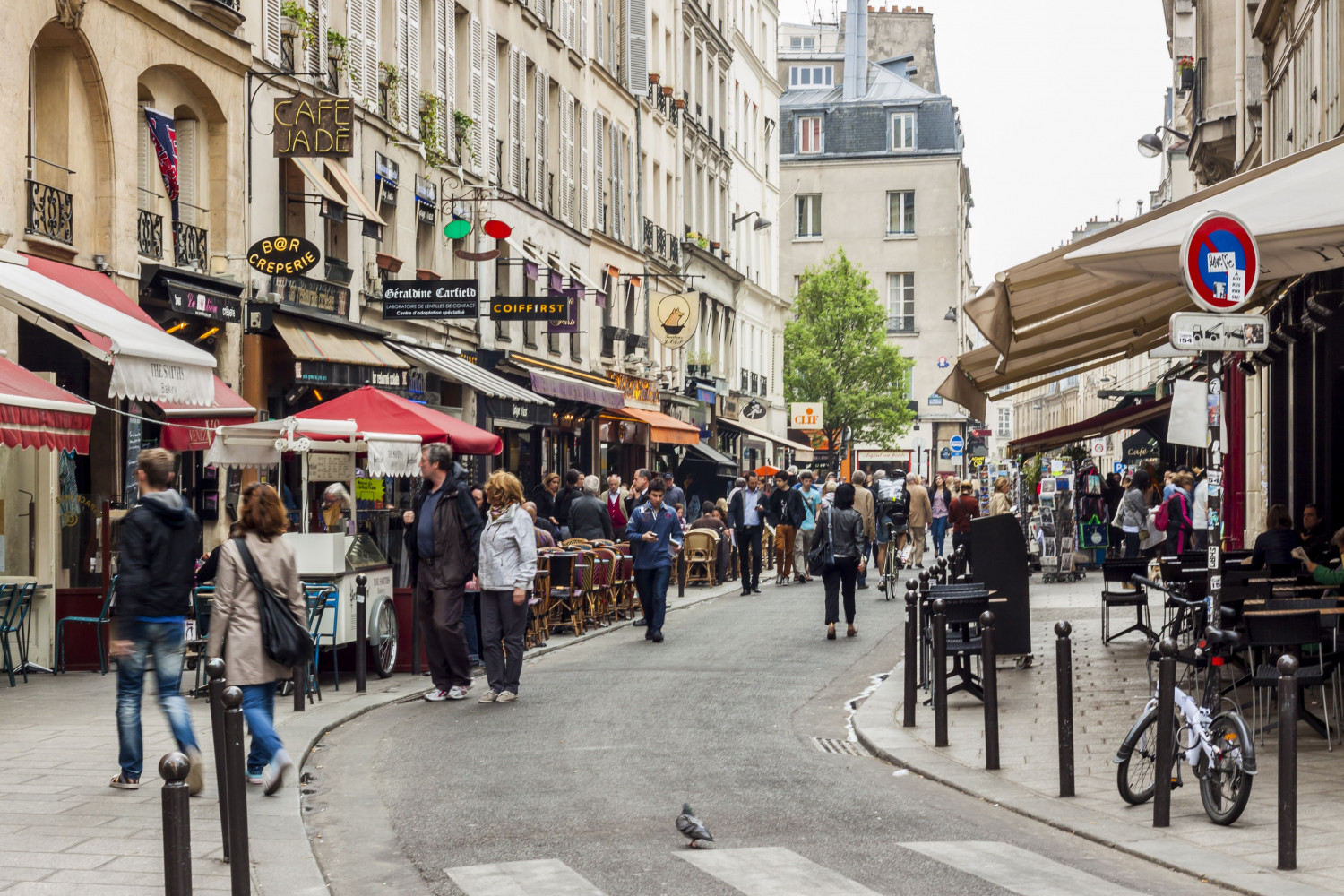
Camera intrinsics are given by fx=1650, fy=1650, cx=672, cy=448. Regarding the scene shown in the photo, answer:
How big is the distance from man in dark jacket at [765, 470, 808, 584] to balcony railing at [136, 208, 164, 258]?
39.8ft

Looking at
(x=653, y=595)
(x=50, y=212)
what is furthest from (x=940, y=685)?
(x=50, y=212)

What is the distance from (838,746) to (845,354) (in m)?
54.1

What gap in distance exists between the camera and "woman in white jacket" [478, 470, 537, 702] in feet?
42.8

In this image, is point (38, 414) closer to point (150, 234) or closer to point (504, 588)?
point (504, 588)

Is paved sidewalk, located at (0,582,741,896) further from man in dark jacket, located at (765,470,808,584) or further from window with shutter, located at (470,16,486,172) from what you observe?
window with shutter, located at (470,16,486,172)

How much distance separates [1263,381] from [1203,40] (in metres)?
11.2

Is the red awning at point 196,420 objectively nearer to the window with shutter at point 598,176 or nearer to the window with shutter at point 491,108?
the window with shutter at point 491,108

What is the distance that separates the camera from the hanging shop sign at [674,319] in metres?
37.6

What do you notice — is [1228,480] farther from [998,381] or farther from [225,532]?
[225,532]

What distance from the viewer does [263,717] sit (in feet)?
28.6

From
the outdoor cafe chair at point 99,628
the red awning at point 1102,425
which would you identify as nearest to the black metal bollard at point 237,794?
the outdoor cafe chair at point 99,628

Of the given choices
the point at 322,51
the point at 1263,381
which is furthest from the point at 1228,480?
the point at 322,51

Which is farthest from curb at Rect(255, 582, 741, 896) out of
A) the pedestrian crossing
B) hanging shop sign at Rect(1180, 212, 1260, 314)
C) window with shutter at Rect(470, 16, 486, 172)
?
window with shutter at Rect(470, 16, 486, 172)

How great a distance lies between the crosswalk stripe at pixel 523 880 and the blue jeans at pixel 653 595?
10.8 m
